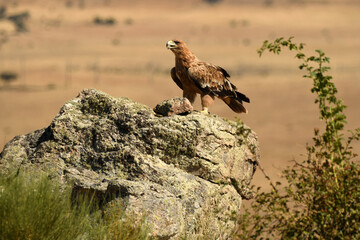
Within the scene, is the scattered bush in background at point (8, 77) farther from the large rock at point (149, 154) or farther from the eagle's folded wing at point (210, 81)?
the large rock at point (149, 154)

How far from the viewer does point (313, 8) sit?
81.4 meters

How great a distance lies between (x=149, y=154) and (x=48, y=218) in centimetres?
128

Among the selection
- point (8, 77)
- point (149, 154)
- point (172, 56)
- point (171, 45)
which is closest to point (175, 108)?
point (149, 154)

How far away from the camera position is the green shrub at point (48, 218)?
12.3ft

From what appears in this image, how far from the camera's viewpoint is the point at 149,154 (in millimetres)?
4980

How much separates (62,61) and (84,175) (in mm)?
43820

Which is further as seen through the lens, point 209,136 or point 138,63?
point 138,63

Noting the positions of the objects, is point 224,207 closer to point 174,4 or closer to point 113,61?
point 113,61

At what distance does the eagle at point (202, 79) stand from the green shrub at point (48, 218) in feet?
9.47

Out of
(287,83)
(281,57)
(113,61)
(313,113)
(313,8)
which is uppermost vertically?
(313,8)

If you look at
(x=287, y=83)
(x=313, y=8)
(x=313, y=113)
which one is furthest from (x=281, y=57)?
(x=313, y=8)

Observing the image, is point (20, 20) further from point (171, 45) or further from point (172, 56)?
point (171, 45)

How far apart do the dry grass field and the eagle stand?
2.15m

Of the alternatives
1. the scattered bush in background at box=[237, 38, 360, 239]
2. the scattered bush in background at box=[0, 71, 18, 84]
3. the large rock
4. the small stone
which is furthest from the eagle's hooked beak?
the scattered bush in background at box=[0, 71, 18, 84]
